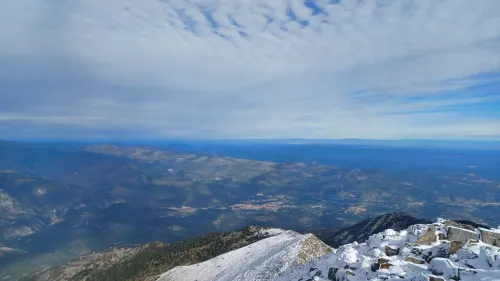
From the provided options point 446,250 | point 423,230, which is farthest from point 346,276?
point 423,230

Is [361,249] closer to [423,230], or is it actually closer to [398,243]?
[398,243]

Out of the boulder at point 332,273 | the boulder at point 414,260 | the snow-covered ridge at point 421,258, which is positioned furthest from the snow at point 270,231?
the boulder at point 414,260

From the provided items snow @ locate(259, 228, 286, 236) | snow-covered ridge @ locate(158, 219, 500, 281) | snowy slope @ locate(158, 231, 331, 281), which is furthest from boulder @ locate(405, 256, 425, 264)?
snow @ locate(259, 228, 286, 236)

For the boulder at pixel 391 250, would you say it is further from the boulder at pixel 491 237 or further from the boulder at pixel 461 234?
the boulder at pixel 491 237

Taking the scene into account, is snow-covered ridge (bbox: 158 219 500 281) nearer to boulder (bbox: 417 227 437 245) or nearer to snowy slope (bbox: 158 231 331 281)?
boulder (bbox: 417 227 437 245)

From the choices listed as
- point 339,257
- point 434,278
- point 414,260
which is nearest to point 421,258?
point 414,260
